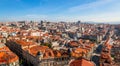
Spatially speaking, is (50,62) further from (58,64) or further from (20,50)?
(20,50)

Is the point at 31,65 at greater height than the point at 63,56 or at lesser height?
lesser

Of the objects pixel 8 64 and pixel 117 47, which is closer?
pixel 8 64

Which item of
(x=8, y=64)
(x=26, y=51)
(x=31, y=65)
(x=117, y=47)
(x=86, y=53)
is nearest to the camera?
Answer: (x=8, y=64)

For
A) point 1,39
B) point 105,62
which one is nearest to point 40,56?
point 105,62

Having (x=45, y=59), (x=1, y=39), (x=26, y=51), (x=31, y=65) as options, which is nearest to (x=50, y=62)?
(x=45, y=59)

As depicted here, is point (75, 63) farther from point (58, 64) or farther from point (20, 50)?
point (20, 50)

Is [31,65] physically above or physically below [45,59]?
below

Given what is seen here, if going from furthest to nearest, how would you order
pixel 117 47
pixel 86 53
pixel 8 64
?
pixel 117 47 < pixel 86 53 < pixel 8 64

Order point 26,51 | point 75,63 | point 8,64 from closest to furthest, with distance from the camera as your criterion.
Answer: point 75,63
point 8,64
point 26,51

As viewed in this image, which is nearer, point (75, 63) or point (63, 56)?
point (75, 63)
